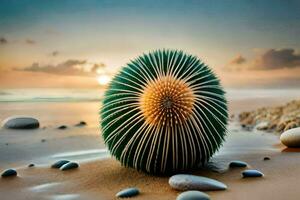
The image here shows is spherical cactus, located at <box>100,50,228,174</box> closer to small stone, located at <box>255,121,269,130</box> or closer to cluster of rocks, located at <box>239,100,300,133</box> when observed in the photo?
cluster of rocks, located at <box>239,100,300,133</box>

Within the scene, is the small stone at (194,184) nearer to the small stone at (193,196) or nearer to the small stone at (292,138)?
the small stone at (193,196)

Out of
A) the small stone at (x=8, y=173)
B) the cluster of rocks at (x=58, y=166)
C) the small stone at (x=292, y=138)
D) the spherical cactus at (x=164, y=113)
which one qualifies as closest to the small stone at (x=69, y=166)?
the cluster of rocks at (x=58, y=166)

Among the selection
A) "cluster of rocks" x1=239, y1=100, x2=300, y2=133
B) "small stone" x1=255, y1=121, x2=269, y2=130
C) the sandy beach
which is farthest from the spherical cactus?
"small stone" x1=255, y1=121, x2=269, y2=130

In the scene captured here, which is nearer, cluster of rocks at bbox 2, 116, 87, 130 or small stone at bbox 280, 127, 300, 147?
small stone at bbox 280, 127, 300, 147

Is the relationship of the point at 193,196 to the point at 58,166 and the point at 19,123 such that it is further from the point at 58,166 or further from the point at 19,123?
the point at 19,123

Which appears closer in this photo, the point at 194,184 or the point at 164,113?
the point at 194,184

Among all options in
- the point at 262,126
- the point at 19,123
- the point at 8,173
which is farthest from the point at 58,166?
the point at 262,126
